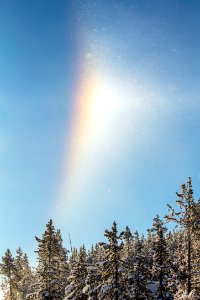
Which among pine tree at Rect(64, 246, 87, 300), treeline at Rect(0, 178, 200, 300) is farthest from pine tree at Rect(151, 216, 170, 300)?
pine tree at Rect(64, 246, 87, 300)

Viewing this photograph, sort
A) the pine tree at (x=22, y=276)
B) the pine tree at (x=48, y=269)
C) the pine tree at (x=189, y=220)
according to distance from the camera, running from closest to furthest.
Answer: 1. the pine tree at (x=189, y=220)
2. the pine tree at (x=48, y=269)
3. the pine tree at (x=22, y=276)

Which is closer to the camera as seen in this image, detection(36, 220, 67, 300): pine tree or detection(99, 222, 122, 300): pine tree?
detection(99, 222, 122, 300): pine tree

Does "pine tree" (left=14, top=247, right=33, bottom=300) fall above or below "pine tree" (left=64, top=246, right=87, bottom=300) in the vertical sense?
above

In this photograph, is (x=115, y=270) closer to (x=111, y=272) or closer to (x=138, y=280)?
(x=111, y=272)

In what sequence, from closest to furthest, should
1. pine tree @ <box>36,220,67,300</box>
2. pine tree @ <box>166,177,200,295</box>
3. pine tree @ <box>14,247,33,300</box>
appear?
pine tree @ <box>166,177,200,295</box>
pine tree @ <box>36,220,67,300</box>
pine tree @ <box>14,247,33,300</box>

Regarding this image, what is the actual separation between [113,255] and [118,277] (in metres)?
2.10

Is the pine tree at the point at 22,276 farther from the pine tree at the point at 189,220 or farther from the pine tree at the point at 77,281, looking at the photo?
the pine tree at the point at 189,220

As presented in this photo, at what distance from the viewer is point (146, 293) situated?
147ft

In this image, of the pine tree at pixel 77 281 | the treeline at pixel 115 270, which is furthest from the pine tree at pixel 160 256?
the pine tree at pixel 77 281

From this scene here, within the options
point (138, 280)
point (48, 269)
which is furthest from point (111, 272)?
point (138, 280)

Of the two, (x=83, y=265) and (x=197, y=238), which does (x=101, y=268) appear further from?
(x=197, y=238)

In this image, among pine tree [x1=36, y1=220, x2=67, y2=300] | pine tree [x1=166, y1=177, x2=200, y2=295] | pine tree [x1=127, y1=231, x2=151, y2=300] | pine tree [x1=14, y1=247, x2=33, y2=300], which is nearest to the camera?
pine tree [x1=166, y1=177, x2=200, y2=295]

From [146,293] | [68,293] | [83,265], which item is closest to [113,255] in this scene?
[83,265]

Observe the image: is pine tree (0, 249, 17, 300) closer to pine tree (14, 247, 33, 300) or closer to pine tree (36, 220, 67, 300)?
pine tree (14, 247, 33, 300)
